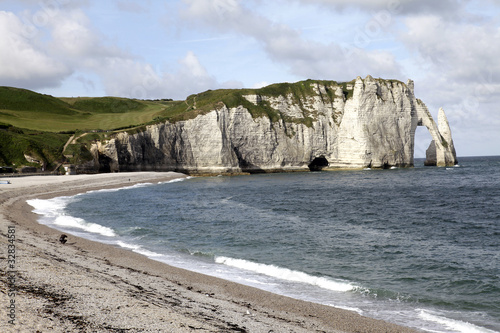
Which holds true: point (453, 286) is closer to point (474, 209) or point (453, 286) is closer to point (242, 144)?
point (474, 209)

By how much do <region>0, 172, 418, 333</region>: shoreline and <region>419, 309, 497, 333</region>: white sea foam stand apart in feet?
4.71

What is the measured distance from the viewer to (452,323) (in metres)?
11.1

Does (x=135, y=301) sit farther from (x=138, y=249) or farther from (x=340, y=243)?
(x=340, y=243)

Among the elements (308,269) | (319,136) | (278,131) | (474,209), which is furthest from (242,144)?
(308,269)

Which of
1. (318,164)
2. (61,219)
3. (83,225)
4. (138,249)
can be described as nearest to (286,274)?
(138,249)

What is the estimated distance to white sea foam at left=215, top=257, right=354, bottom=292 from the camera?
14750mm

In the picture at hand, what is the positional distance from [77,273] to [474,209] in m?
32.8

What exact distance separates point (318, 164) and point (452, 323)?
95218 mm

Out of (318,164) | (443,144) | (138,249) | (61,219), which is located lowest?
(138,249)

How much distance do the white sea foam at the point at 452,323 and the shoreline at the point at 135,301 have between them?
144 cm

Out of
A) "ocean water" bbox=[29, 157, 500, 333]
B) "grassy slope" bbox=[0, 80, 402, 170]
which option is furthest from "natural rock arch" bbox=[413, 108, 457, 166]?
"ocean water" bbox=[29, 157, 500, 333]

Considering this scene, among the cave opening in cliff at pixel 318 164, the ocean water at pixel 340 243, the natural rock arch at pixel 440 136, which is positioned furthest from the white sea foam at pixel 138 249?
the natural rock arch at pixel 440 136

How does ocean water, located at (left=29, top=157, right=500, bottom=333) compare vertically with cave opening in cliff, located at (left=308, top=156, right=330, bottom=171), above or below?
below

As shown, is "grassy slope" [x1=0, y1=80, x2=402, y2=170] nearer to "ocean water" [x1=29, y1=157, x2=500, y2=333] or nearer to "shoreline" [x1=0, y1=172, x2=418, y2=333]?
"ocean water" [x1=29, y1=157, x2=500, y2=333]
